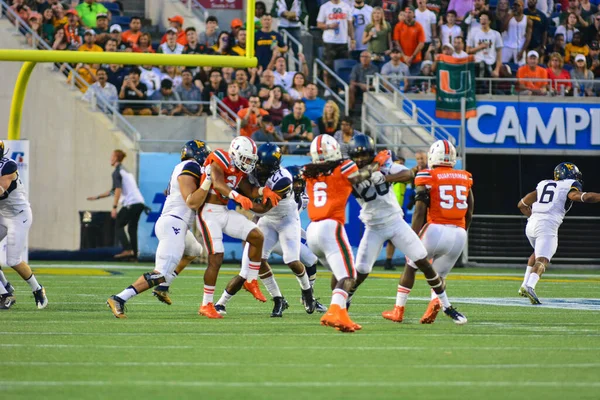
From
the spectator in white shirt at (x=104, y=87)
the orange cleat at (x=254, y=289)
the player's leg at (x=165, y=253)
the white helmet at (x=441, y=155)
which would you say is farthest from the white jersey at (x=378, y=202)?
the spectator in white shirt at (x=104, y=87)

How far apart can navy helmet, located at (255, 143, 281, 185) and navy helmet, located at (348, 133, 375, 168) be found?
915 mm

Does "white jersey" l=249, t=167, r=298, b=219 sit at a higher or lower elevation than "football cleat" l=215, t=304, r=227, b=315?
higher

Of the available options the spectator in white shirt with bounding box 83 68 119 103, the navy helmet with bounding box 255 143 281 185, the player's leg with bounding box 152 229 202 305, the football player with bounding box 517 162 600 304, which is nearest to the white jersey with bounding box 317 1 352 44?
the spectator in white shirt with bounding box 83 68 119 103

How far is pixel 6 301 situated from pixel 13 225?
0.73 m

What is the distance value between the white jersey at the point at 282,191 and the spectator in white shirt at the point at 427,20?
426 inches

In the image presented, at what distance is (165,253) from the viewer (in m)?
10.0

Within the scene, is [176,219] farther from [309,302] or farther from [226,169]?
[309,302]

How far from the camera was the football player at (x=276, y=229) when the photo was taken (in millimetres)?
9992

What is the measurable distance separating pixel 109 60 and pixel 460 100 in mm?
8334

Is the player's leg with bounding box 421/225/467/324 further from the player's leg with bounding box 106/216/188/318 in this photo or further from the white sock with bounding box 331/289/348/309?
the player's leg with bounding box 106/216/188/318

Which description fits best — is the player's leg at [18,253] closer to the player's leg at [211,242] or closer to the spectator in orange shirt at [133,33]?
the player's leg at [211,242]

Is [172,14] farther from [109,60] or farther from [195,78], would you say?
[109,60]

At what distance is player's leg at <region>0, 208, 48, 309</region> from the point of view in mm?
10469

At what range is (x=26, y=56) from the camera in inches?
513
